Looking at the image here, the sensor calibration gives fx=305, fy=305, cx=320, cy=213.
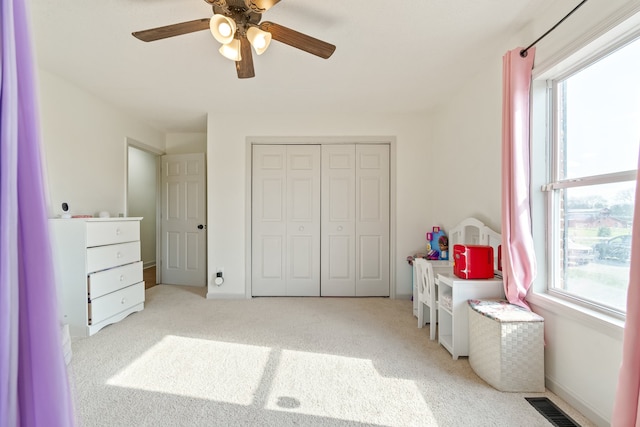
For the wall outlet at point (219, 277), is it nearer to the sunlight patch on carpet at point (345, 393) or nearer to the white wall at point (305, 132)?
the white wall at point (305, 132)

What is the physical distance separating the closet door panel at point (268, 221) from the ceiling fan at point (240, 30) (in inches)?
79.1

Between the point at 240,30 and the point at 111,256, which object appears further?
the point at 111,256

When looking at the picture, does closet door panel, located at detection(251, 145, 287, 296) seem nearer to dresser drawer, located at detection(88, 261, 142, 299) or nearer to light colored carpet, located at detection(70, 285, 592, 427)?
light colored carpet, located at detection(70, 285, 592, 427)

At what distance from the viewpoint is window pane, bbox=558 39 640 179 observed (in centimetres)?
147

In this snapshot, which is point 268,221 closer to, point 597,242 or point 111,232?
point 111,232

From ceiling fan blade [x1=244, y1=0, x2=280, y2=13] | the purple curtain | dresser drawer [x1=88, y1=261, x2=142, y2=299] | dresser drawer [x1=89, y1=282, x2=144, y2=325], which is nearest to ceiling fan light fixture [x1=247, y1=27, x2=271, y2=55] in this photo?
ceiling fan blade [x1=244, y1=0, x2=280, y2=13]

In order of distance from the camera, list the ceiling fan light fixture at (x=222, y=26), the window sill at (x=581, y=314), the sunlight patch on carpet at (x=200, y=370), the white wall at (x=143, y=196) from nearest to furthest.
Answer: the window sill at (x=581, y=314) < the ceiling fan light fixture at (x=222, y=26) < the sunlight patch on carpet at (x=200, y=370) < the white wall at (x=143, y=196)

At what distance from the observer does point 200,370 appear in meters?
2.05

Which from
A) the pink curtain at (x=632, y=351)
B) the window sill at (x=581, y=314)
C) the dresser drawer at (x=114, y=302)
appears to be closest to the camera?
the pink curtain at (x=632, y=351)

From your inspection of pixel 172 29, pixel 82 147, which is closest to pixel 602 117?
pixel 172 29

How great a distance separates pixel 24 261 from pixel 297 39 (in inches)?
67.2

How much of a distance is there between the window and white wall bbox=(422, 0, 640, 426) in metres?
0.12

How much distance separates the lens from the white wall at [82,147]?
9.00 feet

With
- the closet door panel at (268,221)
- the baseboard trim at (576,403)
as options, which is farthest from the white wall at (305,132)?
the baseboard trim at (576,403)
